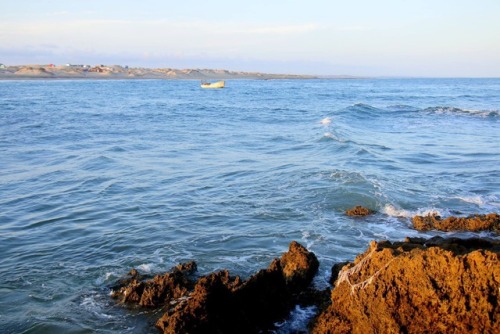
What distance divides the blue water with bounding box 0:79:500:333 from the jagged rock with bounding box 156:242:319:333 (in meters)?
0.34

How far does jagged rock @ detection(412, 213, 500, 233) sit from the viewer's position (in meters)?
9.87

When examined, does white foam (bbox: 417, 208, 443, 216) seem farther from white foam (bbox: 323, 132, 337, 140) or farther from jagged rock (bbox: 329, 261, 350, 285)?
white foam (bbox: 323, 132, 337, 140)

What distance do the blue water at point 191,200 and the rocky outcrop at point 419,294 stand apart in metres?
0.99

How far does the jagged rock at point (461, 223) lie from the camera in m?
9.87

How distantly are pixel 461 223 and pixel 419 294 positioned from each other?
5791mm

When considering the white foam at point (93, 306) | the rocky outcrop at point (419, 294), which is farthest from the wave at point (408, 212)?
the white foam at point (93, 306)

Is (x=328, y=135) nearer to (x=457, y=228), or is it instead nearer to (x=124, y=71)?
(x=457, y=228)

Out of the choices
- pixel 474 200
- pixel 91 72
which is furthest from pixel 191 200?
pixel 91 72

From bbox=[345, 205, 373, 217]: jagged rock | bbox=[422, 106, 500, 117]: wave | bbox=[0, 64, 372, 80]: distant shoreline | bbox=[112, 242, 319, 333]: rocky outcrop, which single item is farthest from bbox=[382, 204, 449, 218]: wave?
bbox=[0, 64, 372, 80]: distant shoreline

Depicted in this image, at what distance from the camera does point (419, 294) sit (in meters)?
4.99

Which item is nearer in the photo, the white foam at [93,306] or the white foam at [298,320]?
the white foam at [298,320]

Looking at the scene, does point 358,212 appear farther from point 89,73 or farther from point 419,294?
point 89,73

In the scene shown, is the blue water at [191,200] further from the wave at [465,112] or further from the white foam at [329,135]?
the wave at [465,112]

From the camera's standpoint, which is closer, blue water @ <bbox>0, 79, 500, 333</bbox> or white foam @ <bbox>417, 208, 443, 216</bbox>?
blue water @ <bbox>0, 79, 500, 333</bbox>
